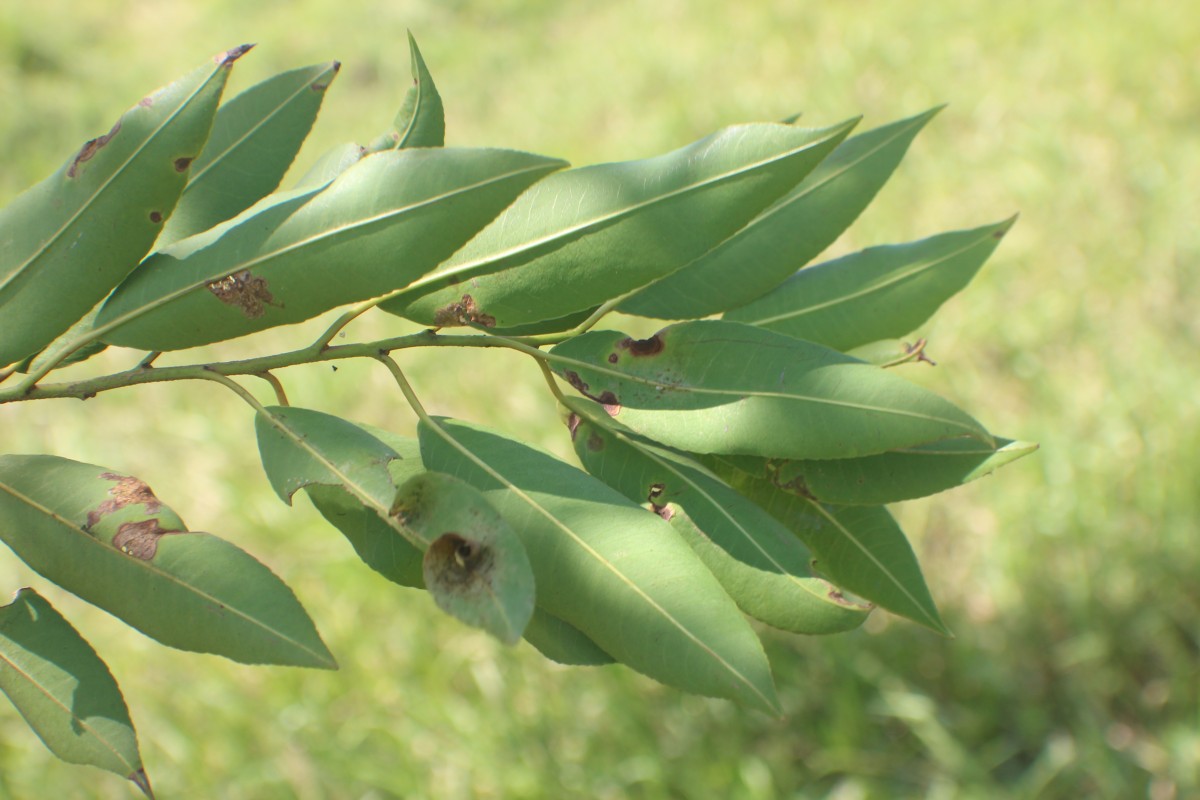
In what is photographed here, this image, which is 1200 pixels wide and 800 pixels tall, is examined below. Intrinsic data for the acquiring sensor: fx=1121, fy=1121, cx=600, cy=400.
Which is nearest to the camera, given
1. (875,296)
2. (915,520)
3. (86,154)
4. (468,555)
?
(468,555)

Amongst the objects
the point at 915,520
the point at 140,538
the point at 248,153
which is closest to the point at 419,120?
the point at 248,153

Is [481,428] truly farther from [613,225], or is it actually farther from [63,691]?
[63,691]

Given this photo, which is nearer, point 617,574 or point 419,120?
point 617,574

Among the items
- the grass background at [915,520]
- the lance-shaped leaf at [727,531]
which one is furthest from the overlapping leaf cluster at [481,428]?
the grass background at [915,520]

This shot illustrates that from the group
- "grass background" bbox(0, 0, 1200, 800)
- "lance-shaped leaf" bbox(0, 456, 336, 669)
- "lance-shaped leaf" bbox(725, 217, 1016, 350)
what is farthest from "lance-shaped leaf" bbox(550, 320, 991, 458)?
"grass background" bbox(0, 0, 1200, 800)

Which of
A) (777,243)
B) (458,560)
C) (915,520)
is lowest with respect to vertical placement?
(915,520)

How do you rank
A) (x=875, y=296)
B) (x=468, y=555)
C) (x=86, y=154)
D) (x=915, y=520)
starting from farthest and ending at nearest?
(x=915, y=520)
(x=875, y=296)
(x=86, y=154)
(x=468, y=555)

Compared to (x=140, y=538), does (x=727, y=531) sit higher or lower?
lower
